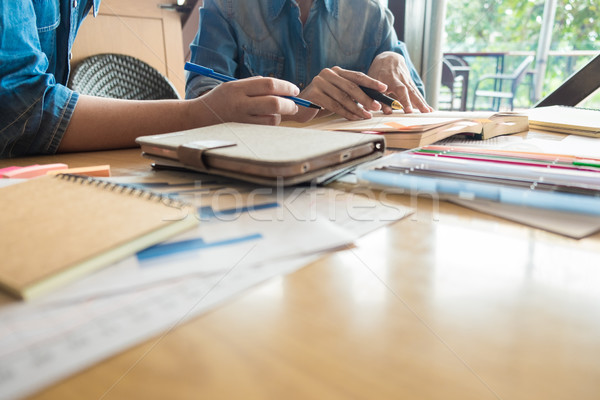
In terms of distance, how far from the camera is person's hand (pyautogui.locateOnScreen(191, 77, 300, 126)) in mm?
559

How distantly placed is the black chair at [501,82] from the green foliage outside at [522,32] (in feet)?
0.19

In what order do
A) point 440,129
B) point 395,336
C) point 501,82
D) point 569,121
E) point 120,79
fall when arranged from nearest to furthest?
1. point 395,336
2. point 440,129
3. point 569,121
4. point 120,79
5. point 501,82

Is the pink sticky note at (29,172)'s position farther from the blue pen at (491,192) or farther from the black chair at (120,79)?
the black chair at (120,79)

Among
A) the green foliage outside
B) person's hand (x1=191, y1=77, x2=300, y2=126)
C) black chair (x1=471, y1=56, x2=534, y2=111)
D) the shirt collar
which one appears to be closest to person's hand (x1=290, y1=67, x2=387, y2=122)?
person's hand (x1=191, y1=77, x2=300, y2=126)

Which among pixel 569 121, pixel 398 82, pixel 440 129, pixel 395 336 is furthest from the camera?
pixel 398 82

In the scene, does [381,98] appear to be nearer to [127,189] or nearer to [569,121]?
[569,121]

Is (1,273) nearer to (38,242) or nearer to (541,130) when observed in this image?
(38,242)

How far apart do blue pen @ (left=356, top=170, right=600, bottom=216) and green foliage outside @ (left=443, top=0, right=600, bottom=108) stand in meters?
3.25

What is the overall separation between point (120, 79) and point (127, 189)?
1.06 meters

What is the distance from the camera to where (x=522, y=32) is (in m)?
3.86

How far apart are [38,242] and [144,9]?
7.12ft

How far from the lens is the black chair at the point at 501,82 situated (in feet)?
11.7

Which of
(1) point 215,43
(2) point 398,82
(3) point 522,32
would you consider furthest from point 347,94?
(3) point 522,32

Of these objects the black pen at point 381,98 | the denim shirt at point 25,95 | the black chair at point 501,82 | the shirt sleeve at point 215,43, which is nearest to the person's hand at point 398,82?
the black pen at point 381,98
